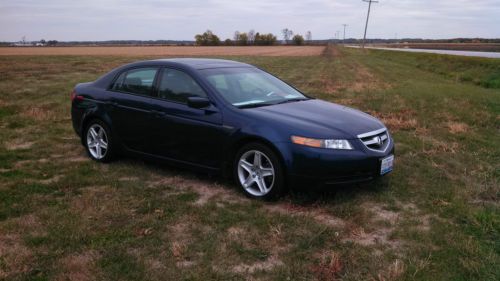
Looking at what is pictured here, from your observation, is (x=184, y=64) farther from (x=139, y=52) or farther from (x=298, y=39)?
(x=298, y=39)

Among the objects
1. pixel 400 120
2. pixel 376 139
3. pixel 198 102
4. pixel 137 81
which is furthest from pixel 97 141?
pixel 400 120

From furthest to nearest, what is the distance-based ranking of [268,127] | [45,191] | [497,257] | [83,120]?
[83,120] → [45,191] → [268,127] → [497,257]

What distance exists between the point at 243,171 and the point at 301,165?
75 cm

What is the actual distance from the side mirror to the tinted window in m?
0.16

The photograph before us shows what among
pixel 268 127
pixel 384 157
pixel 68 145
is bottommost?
pixel 68 145

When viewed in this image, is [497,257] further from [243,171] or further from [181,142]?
[181,142]

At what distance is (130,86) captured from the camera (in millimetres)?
6309

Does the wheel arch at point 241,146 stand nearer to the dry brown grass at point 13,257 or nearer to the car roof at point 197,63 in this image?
the car roof at point 197,63

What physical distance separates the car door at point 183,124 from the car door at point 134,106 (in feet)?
0.53

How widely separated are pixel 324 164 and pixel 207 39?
128 metres

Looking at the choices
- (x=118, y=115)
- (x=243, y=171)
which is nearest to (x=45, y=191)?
(x=118, y=115)

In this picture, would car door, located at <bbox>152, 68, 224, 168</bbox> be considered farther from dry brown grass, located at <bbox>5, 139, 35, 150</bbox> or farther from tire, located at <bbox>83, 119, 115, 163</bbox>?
dry brown grass, located at <bbox>5, 139, 35, 150</bbox>

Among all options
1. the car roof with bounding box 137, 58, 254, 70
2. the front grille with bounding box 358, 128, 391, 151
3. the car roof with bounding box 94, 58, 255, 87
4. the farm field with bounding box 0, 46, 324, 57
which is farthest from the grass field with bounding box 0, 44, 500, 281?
the farm field with bounding box 0, 46, 324, 57

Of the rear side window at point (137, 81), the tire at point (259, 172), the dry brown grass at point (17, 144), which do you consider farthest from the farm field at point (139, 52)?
the tire at point (259, 172)
